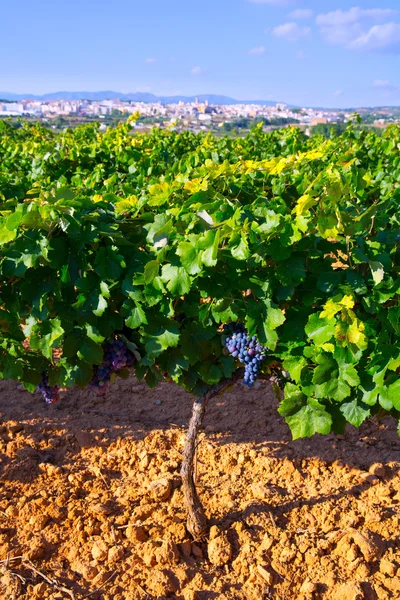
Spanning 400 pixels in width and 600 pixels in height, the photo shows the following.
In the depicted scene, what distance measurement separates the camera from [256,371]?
2.58 meters

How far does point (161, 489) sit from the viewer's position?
3.61 metres

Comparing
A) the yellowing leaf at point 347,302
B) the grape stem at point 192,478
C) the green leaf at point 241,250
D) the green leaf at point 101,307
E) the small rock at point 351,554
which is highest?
→ the green leaf at point 241,250

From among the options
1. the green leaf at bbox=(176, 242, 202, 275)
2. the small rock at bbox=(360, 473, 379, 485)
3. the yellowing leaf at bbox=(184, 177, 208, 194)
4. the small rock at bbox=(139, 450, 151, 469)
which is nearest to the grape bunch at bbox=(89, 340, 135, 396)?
the green leaf at bbox=(176, 242, 202, 275)

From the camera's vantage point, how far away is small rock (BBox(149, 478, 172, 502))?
11.8 ft

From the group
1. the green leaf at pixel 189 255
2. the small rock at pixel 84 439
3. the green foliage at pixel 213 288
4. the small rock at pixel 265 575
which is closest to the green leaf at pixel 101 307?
the green foliage at pixel 213 288

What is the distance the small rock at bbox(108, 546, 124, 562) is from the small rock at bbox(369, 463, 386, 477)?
1.86 meters

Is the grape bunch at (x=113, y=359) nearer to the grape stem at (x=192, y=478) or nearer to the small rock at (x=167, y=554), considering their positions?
the grape stem at (x=192, y=478)

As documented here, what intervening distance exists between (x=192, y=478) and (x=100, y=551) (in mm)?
671

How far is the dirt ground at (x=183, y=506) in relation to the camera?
3.02m

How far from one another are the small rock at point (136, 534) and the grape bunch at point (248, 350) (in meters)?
1.37

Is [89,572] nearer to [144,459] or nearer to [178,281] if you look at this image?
[144,459]

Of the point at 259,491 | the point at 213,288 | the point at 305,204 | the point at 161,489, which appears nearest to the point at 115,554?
the point at 161,489

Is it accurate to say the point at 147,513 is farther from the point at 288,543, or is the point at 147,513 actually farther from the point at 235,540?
the point at 288,543

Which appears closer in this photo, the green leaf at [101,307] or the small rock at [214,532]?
the green leaf at [101,307]
